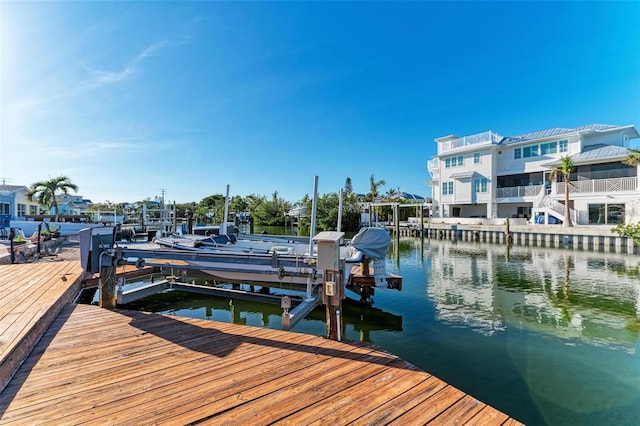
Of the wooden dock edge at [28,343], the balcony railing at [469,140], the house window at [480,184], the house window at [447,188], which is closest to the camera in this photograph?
the wooden dock edge at [28,343]

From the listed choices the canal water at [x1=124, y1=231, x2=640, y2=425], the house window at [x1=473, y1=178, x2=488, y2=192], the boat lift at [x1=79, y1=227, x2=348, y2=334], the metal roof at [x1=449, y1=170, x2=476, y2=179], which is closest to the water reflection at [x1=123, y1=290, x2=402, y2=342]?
the canal water at [x1=124, y1=231, x2=640, y2=425]

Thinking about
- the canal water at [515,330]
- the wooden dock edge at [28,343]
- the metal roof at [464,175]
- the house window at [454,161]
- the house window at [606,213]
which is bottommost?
the canal water at [515,330]

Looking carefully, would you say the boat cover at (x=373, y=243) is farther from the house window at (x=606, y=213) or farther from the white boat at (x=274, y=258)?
the house window at (x=606, y=213)

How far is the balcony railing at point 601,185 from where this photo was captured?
2138cm

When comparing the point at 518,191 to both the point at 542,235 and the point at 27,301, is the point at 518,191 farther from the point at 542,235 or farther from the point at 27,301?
the point at 27,301

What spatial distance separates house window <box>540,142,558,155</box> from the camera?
90.3 feet

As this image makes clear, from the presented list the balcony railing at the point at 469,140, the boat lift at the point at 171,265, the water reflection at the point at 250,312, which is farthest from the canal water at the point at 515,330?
the balcony railing at the point at 469,140

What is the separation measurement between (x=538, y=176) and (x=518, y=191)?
2624mm

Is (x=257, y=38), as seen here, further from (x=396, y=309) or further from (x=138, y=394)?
(x=138, y=394)

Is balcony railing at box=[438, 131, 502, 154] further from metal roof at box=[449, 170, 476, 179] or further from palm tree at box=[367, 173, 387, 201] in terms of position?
palm tree at box=[367, 173, 387, 201]

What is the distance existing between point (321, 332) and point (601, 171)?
99.6 ft

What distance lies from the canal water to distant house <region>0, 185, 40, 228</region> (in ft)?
76.6

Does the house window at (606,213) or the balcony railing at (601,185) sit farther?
the house window at (606,213)

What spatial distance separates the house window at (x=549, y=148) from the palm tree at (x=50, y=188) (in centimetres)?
4327
